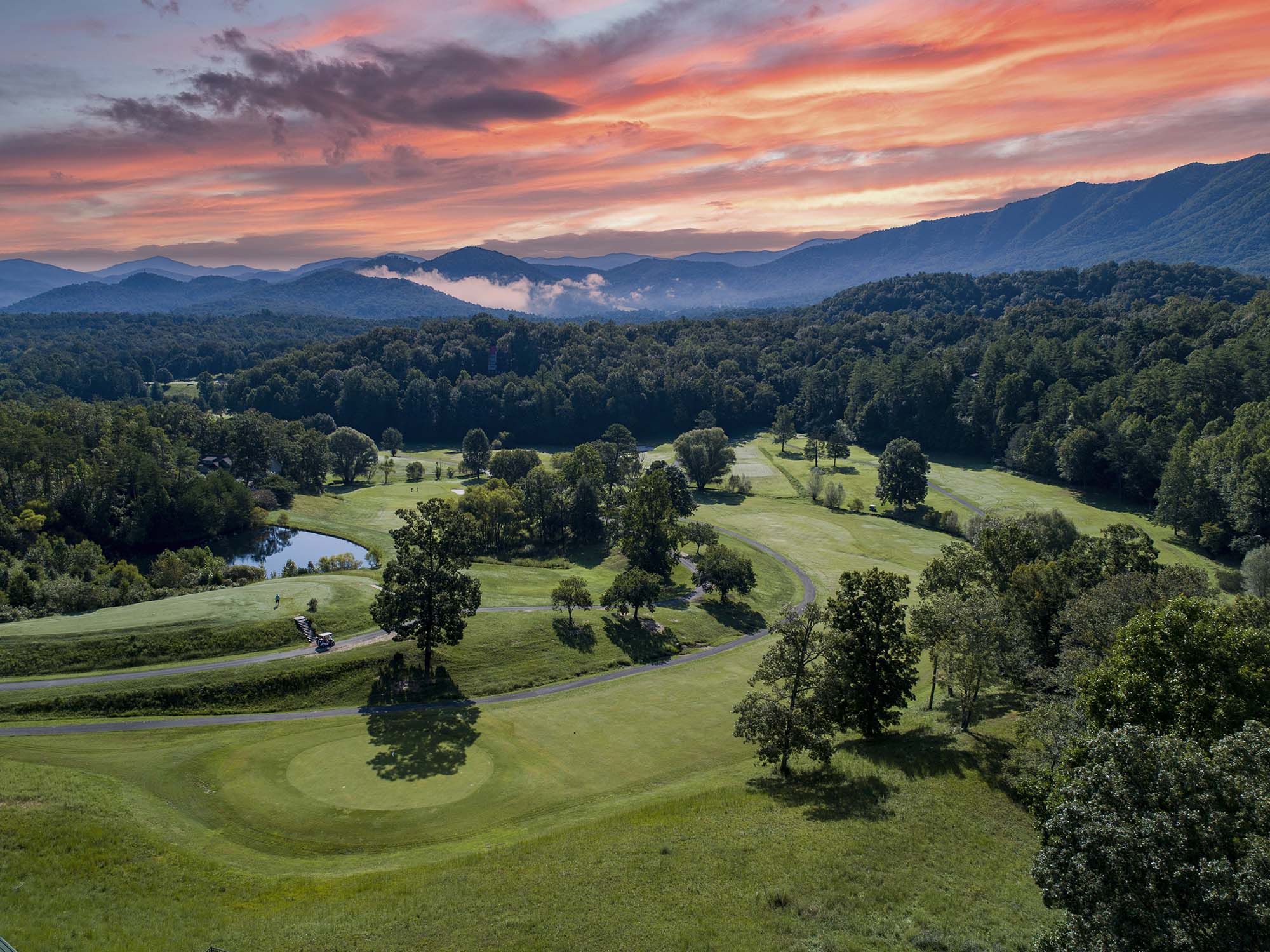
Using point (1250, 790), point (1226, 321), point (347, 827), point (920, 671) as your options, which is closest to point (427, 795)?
point (347, 827)

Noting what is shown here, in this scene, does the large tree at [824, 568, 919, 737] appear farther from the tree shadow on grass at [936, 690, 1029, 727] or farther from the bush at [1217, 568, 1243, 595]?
the bush at [1217, 568, 1243, 595]

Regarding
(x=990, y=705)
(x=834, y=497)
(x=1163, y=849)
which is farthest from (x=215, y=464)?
(x=1163, y=849)

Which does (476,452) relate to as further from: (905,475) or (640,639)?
(640,639)

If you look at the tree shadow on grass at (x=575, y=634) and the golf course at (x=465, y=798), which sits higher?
the golf course at (x=465, y=798)

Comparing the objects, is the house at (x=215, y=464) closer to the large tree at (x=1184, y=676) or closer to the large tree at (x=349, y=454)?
the large tree at (x=349, y=454)

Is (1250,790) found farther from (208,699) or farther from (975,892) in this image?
(208,699)

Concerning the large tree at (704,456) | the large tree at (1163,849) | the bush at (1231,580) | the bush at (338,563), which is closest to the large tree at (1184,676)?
the large tree at (1163,849)
